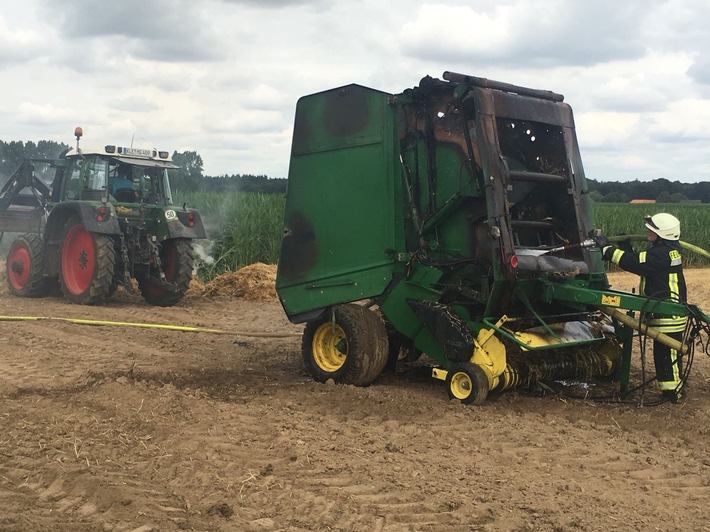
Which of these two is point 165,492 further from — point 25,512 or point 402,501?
point 402,501

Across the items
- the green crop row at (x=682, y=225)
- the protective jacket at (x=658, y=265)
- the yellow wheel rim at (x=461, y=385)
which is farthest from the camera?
the green crop row at (x=682, y=225)

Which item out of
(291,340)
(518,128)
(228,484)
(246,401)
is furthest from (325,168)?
(228,484)

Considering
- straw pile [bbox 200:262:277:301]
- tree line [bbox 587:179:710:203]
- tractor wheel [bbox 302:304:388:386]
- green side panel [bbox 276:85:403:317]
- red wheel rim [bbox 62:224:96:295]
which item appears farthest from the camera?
tree line [bbox 587:179:710:203]

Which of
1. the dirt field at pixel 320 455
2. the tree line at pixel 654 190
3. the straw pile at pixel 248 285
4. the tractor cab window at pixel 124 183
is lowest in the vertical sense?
the dirt field at pixel 320 455

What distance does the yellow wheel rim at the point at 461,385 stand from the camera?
7242mm

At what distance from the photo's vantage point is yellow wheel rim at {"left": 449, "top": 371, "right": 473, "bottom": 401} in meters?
7.24

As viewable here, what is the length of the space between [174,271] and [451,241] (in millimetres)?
7125

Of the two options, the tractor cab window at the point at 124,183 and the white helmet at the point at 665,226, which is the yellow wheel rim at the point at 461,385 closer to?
the white helmet at the point at 665,226

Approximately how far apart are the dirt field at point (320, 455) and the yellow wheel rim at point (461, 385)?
18cm

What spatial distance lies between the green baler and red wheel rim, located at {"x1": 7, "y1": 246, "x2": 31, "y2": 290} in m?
7.08

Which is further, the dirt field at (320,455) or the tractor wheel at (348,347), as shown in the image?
the tractor wheel at (348,347)

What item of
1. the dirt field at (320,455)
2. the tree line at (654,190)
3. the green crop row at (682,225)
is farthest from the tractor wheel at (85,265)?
the tree line at (654,190)

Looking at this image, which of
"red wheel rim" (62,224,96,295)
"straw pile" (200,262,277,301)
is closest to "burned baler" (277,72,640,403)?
"red wheel rim" (62,224,96,295)

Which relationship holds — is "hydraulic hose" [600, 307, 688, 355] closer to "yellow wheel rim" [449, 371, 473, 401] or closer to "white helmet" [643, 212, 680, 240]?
"white helmet" [643, 212, 680, 240]
